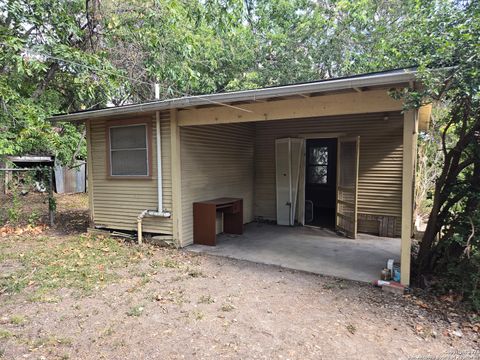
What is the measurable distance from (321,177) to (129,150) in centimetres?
498

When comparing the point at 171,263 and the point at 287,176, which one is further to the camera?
the point at 287,176

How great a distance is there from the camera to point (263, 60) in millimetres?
11586

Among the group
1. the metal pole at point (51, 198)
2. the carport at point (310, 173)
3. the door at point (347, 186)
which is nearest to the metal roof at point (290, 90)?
the carport at point (310, 173)

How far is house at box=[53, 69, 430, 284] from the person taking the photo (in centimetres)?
444

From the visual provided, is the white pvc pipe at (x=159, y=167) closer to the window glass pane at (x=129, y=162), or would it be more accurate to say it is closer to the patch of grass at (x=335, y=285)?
the window glass pane at (x=129, y=162)

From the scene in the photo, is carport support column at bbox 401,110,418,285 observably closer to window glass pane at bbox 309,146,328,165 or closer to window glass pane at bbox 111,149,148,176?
window glass pane at bbox 111,149,148,176

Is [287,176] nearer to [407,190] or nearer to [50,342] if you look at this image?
[407,190]

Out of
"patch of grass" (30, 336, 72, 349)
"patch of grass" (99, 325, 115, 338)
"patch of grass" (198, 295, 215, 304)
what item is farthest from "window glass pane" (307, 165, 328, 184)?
"patch of grass" (30, 336, 72, 349)

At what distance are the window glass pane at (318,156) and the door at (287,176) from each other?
130cm

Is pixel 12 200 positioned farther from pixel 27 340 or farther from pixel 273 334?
pixel 273 334

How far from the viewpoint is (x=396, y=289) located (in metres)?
3.37

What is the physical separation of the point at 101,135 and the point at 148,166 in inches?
52.1

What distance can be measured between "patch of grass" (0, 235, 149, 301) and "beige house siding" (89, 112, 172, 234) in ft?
1.49

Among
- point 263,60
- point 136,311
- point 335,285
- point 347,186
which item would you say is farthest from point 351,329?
point 263,60
